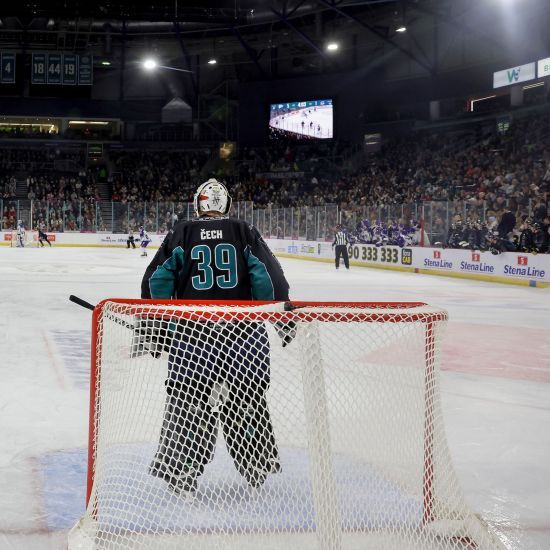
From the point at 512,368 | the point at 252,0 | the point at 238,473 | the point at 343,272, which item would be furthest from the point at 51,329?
the point at 252,0

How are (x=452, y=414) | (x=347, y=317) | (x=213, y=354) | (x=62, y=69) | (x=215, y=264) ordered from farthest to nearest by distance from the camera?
(x=62, y=69) < (x=452, y=414) < (x=215, y=264) < (x=213, y=354) < (x=347, y=317)

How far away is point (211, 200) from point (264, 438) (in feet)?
3.49

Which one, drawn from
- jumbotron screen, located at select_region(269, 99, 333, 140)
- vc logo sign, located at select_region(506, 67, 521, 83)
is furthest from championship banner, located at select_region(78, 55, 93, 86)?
vc logo sign, located at select_region(506, 67, 521, 83)

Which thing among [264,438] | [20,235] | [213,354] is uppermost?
[20,235]

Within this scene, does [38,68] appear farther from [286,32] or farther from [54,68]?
[286,32]

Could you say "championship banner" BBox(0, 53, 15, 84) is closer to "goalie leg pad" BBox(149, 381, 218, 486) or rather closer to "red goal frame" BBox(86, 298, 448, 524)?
"goalie leg pad" BBox(149, 381, 218, 486)

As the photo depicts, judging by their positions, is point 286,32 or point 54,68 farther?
point 286,32

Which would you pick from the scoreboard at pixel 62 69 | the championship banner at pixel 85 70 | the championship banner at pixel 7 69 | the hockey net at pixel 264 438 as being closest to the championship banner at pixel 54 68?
the scoreboard at pixel 62 69

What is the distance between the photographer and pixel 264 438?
312 cm

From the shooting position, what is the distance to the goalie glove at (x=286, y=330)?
264cm

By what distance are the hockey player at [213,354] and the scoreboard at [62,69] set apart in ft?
90.0

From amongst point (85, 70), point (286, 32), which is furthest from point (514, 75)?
point (85, 70)

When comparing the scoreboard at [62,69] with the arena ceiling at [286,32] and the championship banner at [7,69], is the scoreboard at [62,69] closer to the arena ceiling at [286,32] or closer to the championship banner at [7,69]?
→ the championship banner at [7,69]

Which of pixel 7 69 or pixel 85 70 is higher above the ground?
pixel 7 69
